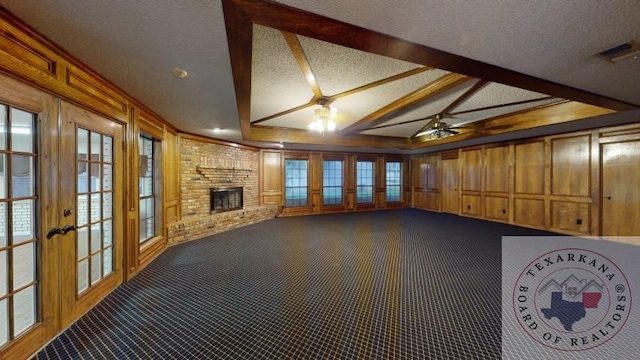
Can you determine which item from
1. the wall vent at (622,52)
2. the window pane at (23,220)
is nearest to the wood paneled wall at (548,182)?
the wall vent at (622,52)

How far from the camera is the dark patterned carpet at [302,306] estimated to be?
177 centimetres

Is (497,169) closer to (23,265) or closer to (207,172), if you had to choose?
(207,172)

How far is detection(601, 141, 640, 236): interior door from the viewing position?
4.21m

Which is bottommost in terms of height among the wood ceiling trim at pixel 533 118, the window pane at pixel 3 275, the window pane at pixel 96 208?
the window pane at pixel 3 275

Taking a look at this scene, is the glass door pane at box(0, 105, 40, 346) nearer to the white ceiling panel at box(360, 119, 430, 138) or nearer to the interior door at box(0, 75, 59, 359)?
the interior door at box(0, 75, 59, 359)

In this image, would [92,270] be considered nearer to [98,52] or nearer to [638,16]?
[98,52]

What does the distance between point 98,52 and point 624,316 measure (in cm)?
480

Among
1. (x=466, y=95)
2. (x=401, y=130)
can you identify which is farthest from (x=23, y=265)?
Answer: (x=401, y=130)

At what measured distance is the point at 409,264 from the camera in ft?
11.1

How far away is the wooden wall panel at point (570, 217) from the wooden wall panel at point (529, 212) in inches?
8.7

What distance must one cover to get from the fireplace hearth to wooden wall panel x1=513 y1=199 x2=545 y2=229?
Result: 683cm

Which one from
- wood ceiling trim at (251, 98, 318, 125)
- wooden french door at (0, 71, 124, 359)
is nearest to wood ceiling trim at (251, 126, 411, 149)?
wood ceiling trim at (251, 98, 318, 125)

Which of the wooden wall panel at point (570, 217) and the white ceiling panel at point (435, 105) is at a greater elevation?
the white ceiling panel at point (435, 105)

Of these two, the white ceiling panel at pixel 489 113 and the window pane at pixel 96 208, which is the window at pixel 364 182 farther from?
the window pane at pixel 96 208
